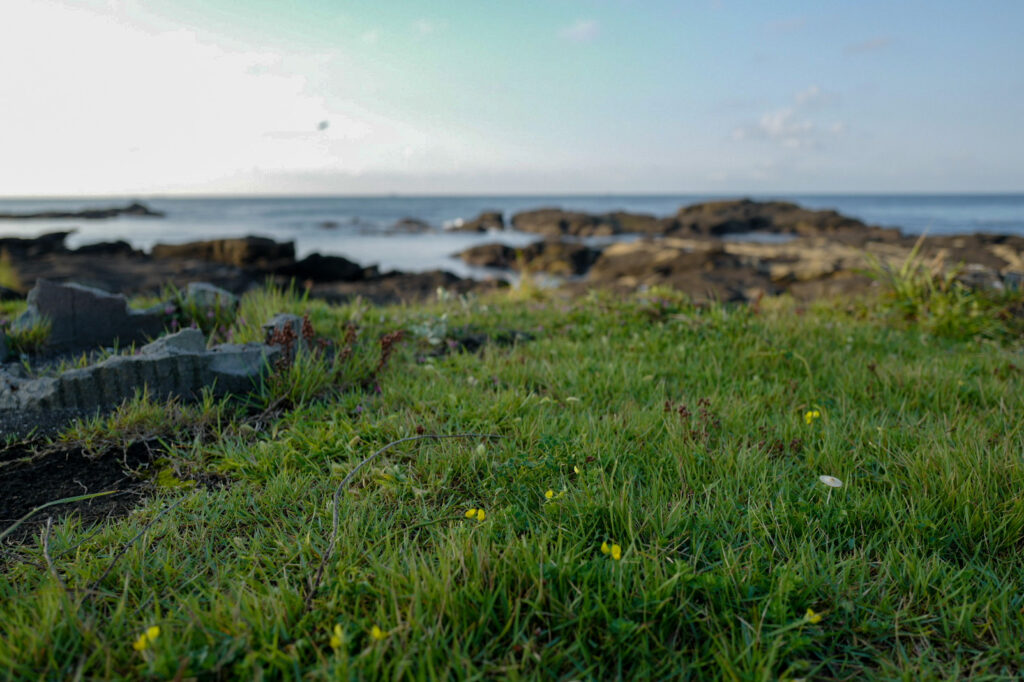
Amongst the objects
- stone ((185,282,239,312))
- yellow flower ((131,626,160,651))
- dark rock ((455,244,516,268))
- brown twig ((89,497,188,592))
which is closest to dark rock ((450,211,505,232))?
dark rock ((455,244,516,268))

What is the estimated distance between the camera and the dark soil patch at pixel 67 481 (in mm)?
2398

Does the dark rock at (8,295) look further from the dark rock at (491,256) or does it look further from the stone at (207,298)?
the dark rock at (491,256)

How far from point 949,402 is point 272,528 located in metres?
3.76

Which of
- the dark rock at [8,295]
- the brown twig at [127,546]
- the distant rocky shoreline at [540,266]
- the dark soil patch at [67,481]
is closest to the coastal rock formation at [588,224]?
the distant rocky shoreline at [540,266]

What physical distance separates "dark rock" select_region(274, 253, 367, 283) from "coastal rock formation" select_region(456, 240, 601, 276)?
638cm

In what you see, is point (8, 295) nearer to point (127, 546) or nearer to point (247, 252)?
point (127, 546)

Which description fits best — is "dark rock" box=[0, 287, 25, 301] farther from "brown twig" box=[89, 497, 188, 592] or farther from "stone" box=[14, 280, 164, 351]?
"brown twig" box=[89, 497, 188, 592]

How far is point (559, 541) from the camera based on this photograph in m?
1.89

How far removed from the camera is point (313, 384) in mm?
3561

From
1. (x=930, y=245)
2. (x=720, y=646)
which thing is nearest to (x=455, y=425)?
(x=720, y=646)

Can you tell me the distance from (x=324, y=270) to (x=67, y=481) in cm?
1615

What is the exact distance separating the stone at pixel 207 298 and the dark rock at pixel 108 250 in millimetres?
19720

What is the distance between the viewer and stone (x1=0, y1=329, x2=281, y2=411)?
3.19 metres

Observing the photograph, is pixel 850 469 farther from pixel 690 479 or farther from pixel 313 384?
pixel 313 384
